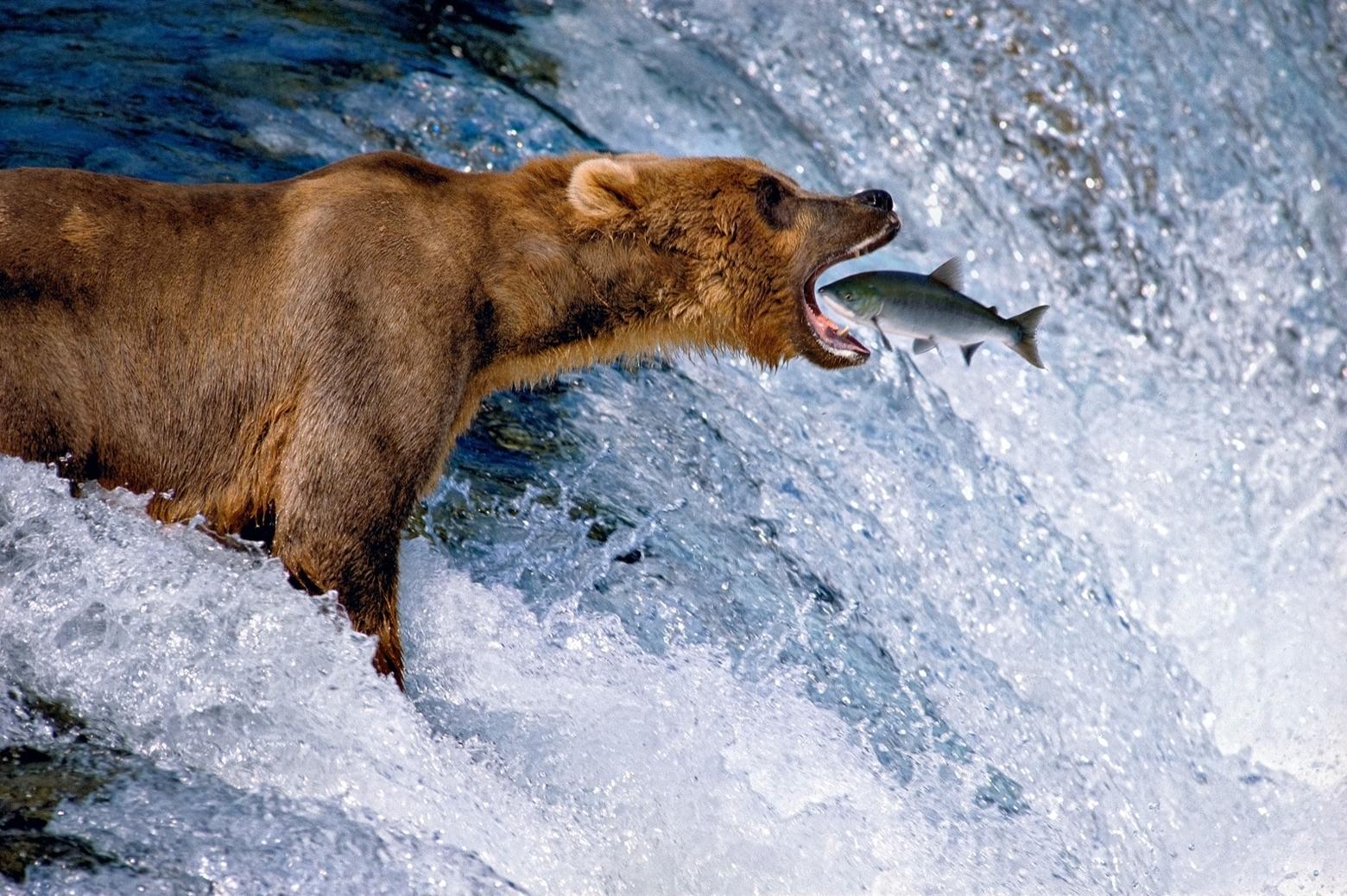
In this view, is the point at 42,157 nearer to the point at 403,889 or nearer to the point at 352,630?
the point at 352,630

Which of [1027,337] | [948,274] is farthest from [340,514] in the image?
[1027,337]

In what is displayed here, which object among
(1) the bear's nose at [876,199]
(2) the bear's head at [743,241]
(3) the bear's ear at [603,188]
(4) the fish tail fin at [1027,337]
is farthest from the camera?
(4) the fish tail fin at [1027,337]

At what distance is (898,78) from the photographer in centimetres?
749

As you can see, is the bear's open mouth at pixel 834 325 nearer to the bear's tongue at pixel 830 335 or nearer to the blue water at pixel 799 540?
the bear's tongue at pixel 830 335

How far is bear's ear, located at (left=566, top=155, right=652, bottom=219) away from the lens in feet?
13.4

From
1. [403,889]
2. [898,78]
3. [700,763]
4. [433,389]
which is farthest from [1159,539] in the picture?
[403,889]

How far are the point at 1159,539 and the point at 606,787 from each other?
3.49 metres

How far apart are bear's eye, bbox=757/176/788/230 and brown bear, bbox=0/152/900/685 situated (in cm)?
39

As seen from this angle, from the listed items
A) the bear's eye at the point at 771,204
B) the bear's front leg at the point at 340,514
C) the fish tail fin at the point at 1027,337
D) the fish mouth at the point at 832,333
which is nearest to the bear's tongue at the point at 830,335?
the fish mouth at the point at 832,333

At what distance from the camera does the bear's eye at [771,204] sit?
13.9 ft

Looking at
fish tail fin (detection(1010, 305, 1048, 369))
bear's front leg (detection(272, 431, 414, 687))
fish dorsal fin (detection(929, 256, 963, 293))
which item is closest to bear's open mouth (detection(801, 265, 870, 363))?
fish dorsal fin (detection(929, 256, 963, 293))

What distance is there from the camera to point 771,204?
4.26 meters

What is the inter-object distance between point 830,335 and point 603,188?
0.78 metres

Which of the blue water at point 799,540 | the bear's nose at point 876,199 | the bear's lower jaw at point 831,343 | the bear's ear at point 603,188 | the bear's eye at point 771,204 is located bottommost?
the blue water at point 799,540
